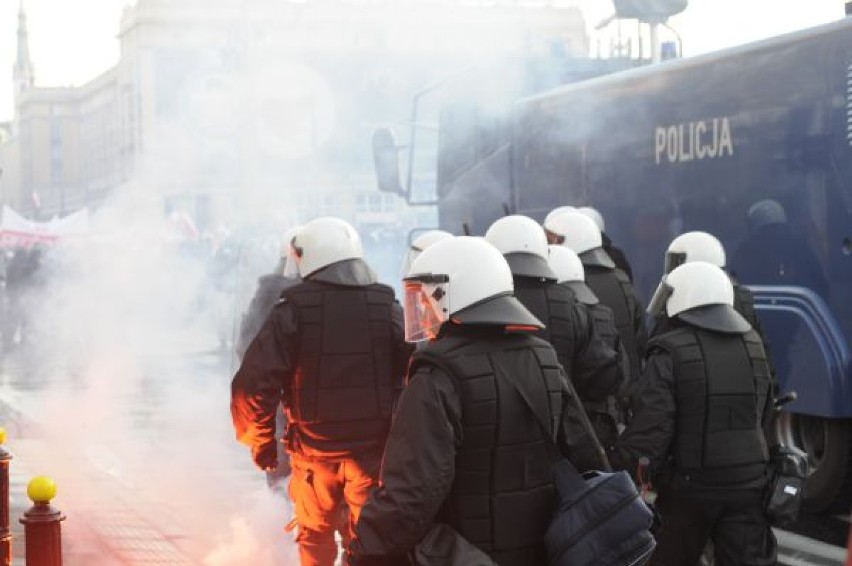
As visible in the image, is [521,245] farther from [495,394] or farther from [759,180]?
[759,180]

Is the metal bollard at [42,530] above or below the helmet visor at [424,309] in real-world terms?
below

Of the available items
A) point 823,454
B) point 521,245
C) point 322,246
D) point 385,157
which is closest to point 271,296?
point 322,246

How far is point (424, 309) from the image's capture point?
189 inches

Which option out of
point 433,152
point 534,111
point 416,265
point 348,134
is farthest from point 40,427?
point 348,134

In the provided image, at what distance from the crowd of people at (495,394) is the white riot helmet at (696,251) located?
0.02 meters

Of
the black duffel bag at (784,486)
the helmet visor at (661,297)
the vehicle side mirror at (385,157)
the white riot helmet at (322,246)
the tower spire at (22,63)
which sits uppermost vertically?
the tower spire at (22,63)

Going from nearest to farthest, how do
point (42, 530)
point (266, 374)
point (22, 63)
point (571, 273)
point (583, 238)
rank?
point (42, 530) < point (266, 374) < point (571, 273) < point (583, 238) < point (22, 63)

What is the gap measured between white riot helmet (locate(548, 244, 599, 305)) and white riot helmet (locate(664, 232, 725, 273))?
3.87 ft

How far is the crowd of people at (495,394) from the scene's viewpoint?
4.48 metres

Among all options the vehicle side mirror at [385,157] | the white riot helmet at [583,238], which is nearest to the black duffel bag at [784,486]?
the white riot helmet at [583,238]

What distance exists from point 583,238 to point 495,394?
14.5 ft

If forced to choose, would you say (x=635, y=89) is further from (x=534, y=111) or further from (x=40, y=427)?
(x=40, y=427)

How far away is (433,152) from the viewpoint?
15.5 m

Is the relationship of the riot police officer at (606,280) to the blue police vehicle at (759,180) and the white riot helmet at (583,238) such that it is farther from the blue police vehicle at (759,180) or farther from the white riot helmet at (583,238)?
the blue police vehicle at (759,180)
